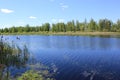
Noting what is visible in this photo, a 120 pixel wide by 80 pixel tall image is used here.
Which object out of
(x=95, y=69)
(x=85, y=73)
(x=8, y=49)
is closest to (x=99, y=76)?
(x=85, y=73)

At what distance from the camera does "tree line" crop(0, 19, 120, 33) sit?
12912cm

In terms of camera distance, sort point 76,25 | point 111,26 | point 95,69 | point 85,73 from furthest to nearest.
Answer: point 76,25 → point 111,26 → point 95,69 → point 85,73

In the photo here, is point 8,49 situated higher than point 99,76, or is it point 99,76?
point 8,49

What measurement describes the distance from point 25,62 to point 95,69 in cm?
745

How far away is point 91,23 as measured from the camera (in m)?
132

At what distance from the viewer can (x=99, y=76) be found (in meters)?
17.7

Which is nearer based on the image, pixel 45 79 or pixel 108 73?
pixel 45 79

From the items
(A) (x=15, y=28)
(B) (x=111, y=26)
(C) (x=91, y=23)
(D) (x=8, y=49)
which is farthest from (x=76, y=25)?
→ (D) (x=8, y=49)

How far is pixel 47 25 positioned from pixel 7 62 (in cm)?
13299

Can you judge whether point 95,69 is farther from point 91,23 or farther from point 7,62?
point 91,23

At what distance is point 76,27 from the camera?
142 meters

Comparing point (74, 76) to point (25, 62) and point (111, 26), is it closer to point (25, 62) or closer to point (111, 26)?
point (25, 62)

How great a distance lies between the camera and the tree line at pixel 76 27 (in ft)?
424

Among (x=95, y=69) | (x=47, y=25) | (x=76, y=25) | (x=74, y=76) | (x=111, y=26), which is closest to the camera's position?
(x=74, y=76)
